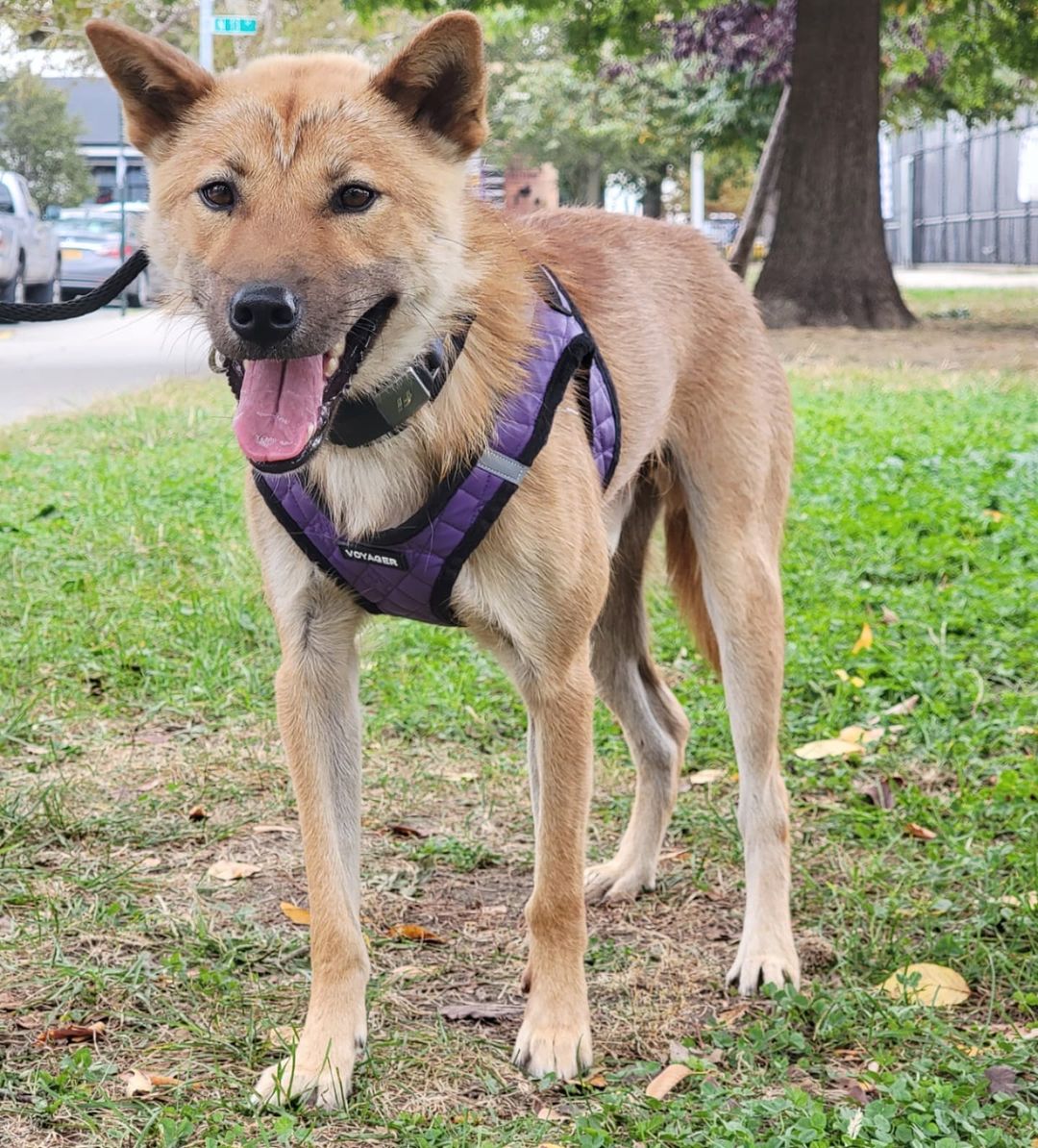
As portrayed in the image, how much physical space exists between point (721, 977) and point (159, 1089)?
4.60 ft

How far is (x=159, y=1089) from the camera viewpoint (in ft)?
9.54

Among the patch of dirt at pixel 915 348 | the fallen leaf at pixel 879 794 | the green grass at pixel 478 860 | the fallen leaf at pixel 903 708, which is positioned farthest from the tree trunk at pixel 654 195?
the fallen leaf at pixel 879 794

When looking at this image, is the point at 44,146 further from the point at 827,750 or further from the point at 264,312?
the point at 264,312

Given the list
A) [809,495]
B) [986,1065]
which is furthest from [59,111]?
[986,1065]

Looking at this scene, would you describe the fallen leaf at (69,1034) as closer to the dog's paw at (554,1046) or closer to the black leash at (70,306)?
the dog's paw at (554,1046)

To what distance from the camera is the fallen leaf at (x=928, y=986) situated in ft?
10.8

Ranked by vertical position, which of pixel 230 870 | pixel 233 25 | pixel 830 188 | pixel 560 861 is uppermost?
pixel 233 25

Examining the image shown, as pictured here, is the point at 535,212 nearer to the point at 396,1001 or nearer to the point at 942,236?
the point at 396,1001

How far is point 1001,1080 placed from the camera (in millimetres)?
2904

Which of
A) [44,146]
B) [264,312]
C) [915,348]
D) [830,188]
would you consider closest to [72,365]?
[830,188]

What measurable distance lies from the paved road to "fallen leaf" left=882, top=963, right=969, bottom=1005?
6.45 metres

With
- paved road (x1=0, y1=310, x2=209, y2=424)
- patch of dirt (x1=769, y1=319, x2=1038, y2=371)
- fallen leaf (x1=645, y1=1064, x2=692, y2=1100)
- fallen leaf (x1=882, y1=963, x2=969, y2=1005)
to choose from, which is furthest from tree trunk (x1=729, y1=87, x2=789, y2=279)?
fallen leaf (x1=645, y1=1064, x2=692, y2=1100)

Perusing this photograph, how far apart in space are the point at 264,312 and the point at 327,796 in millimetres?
1123

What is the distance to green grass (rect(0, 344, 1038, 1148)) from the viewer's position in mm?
2898
